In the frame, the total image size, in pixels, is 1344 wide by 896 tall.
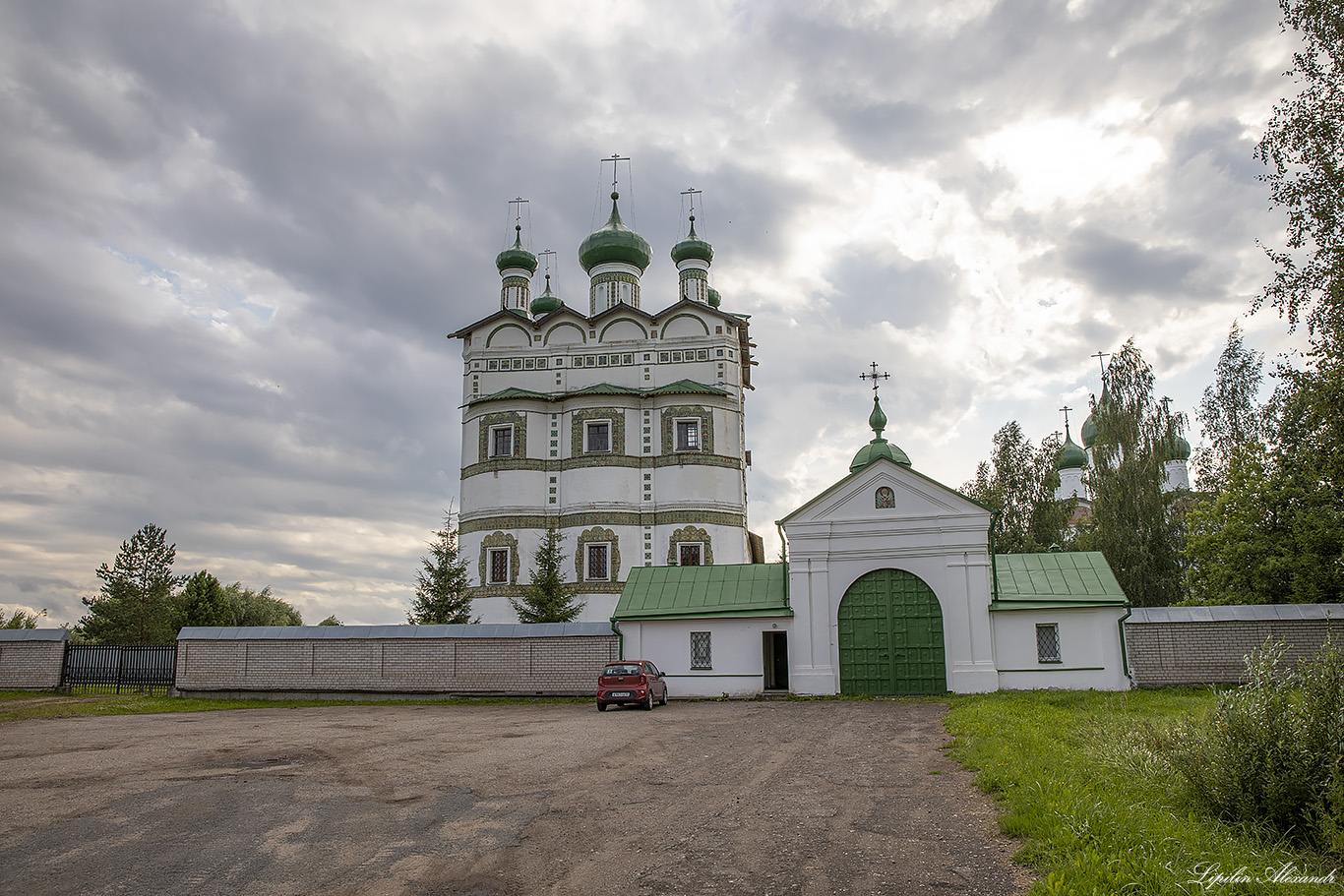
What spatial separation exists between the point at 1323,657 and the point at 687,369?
27.2 metres

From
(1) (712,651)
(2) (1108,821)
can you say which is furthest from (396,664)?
(2) (1108,821)

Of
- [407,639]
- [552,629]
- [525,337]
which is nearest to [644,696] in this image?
[552,629]

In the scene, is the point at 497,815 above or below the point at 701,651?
below

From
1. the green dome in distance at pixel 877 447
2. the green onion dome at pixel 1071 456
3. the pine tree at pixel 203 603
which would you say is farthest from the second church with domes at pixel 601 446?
the green onion dome at pixel 1071 456

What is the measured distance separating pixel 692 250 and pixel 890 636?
793 inches

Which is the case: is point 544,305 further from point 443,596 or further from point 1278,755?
point 1278,755

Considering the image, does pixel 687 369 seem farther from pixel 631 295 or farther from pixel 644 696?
pixel 644 696

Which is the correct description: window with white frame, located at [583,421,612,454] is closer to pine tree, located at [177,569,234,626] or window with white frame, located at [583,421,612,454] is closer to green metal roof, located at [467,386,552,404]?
green metal roof, located at [467,386,552,404]

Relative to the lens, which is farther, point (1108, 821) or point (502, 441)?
point (502, 441)

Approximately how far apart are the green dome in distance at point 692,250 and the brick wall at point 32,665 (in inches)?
960

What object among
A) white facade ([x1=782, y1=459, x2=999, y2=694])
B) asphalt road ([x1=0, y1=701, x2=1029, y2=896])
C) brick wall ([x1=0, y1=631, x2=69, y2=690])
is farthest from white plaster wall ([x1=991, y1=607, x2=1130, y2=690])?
brick wall ([x1=0, y1=631, x2=69, y2=690])

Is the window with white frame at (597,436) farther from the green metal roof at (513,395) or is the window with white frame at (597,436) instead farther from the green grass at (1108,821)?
the green grass at (1108,821)

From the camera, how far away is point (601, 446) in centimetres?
3291

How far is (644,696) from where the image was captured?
19.2m
